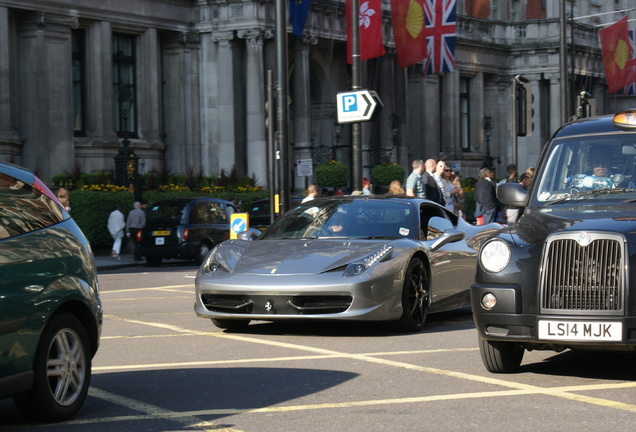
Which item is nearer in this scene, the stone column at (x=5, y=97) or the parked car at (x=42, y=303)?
the parked car at (x=42, y=303)

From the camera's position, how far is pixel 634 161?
31.9 feet

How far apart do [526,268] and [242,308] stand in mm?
3866

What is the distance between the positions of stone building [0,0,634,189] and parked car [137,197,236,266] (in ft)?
23.7

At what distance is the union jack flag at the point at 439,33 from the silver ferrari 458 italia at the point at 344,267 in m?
30.9

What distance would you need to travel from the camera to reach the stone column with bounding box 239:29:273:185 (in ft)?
147

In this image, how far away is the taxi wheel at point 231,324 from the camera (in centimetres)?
1236

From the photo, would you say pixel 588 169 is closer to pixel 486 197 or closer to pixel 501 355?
pixel 501 355

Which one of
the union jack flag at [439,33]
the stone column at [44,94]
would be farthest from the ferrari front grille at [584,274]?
the union jack flag at [439,33]

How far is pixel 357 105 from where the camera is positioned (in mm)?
20922

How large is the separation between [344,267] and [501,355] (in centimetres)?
288

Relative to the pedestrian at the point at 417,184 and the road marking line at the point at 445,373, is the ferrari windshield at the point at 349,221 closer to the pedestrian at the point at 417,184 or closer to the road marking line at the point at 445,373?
the road marking line at the point at 445,373

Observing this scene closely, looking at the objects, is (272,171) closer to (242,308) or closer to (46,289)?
(242,308)

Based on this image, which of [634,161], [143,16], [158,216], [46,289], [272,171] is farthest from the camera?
[143,16]

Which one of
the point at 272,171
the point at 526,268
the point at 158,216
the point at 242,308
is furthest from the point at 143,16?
the point at 526,268
